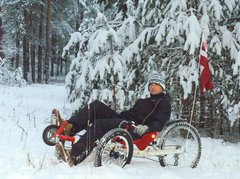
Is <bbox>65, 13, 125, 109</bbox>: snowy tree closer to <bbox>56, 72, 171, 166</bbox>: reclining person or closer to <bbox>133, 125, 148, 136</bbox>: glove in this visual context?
<bbox>56, 72, 171, 166</bbox>: reclining person

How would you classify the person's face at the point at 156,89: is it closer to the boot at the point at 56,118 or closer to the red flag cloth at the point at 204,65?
the red flag cloth at the point at 204,65

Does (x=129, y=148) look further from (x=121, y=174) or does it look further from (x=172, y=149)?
(x=172, y=149)

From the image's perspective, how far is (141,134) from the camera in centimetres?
517

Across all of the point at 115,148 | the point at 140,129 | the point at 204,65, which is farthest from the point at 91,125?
the point at 204,65

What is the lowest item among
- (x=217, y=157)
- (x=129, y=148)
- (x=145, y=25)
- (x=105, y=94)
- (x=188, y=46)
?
(x=217, y=157)

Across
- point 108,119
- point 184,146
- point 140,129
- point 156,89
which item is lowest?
point 184,146

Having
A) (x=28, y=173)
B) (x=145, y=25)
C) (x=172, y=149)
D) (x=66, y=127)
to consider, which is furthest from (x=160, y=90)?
(x=145, y=25)

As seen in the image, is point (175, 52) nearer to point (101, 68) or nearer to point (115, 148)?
point (101, 68)

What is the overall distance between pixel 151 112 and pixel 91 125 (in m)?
1.06

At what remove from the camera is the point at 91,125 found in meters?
5.05

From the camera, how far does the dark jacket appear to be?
5.55 meters

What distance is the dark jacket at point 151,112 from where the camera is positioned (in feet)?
18.2

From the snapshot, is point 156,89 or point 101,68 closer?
point 156,89

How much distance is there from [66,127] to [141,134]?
1014mm
